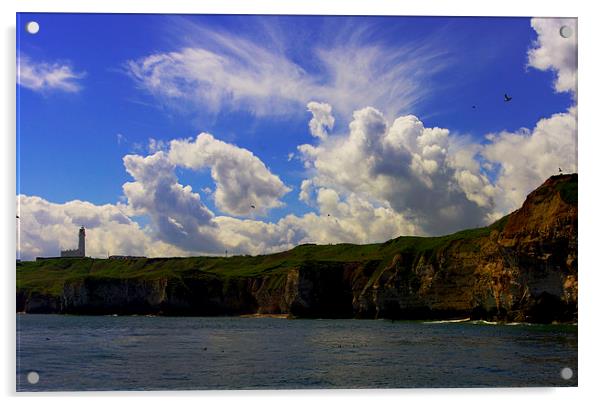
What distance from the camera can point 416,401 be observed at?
12570mm

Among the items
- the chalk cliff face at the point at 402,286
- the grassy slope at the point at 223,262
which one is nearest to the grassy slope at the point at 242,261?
the grassy slope at the point at 223,262

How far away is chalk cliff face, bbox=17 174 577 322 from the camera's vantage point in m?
38.8

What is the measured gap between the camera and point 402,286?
2368 inches

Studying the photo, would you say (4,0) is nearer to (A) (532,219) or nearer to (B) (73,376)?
(B) (73,376)

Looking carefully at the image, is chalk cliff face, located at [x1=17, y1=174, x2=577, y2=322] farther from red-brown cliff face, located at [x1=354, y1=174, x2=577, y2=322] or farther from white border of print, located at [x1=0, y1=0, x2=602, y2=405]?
white border of print, located at [x1=0, y1=0, x2=602, y2=405]

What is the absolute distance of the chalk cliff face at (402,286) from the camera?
3875cm

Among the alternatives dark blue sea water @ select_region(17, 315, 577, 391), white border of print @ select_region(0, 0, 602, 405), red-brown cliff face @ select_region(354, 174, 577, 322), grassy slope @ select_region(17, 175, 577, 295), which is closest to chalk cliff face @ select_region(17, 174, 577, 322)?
red-brown cliff face @ select_region(354, 174, 577, 322)

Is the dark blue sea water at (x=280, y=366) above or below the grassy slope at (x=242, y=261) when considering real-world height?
below

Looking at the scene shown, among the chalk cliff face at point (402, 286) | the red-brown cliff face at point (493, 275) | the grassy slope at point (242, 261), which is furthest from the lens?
the chalk cliff face at point (402, 286)

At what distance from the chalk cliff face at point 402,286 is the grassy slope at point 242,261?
0.71 meters

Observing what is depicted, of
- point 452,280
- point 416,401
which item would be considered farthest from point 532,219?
point 416,401

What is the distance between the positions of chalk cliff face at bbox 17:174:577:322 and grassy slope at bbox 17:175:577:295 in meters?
0.71

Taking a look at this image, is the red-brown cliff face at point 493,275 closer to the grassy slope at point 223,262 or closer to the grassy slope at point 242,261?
the grassy slope at point 242,261

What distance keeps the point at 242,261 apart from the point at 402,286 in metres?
24.1
